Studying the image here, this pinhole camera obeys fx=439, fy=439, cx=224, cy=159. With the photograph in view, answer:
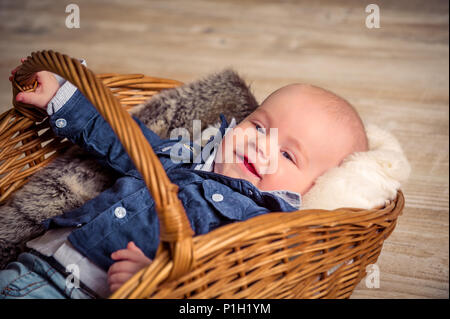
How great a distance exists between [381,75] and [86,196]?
71.5 inches

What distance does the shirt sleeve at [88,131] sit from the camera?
3.98 ft

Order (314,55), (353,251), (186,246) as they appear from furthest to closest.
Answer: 1. (314,55)
2. (353,251)
3. (186,246)

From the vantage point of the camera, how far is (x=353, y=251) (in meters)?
0.99

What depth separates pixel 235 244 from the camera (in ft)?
2.60

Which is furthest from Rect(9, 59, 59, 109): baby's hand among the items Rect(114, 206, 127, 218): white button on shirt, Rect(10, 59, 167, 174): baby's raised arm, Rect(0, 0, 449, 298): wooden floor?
Rect(0, 0, 449, 298): wooden floor

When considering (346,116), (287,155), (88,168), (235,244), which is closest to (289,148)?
(287,155)

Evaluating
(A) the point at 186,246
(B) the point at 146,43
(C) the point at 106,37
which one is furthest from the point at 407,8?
(A) the point at 186,246

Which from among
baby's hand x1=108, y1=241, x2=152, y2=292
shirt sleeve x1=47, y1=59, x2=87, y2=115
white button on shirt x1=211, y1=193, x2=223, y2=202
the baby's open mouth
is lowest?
baby's hand x1=108, y1=241, x2=152, y2=292

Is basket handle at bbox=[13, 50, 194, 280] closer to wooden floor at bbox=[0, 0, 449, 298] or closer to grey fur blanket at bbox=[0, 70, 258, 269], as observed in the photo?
grey fur blanket at bbox=[0, 70, 258, 269]

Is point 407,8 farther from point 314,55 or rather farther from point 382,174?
point 382,174

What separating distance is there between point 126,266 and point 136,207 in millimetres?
261

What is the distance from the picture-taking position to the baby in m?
1.02

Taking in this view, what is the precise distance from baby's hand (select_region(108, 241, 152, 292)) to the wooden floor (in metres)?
0.97

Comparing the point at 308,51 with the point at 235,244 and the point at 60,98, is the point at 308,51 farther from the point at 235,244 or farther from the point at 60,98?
the point at 235,244
